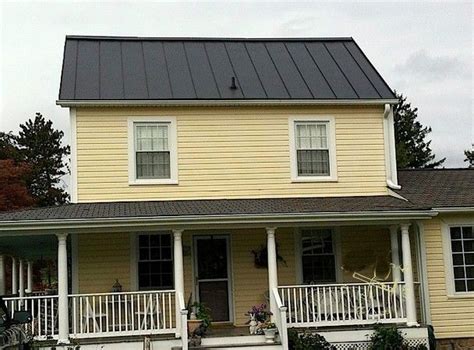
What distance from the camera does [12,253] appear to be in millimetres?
17531

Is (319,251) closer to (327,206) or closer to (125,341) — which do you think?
(327,206)

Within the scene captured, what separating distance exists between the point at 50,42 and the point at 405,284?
13.5 meters

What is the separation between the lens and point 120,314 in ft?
41.0

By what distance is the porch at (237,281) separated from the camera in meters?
12.5

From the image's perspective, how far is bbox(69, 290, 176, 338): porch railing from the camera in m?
12.4

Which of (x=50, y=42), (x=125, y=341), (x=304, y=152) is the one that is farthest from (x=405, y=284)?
(x=50, y=42)

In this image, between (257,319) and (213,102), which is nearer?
(257,319)

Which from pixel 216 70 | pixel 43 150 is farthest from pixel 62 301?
pixel 43 150

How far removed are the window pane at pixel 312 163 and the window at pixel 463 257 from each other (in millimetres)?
3038

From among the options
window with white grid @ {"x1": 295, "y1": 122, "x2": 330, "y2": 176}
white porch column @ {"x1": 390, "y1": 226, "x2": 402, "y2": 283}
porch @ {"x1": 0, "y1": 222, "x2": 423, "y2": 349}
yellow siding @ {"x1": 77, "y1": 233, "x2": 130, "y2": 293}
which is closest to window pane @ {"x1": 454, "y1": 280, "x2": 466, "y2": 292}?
porch @ {"x1": 0, "y1": 222, "x2": 423, "y2": 349}

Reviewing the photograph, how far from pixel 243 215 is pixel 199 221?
81 cm

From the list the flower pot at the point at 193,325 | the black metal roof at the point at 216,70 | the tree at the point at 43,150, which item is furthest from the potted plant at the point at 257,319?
the tree at the point at 43,150

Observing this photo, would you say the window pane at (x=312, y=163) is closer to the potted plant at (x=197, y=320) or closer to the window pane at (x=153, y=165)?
the window pane at (x=153, y=165)

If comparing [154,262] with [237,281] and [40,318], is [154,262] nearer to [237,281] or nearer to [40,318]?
[237,281]
